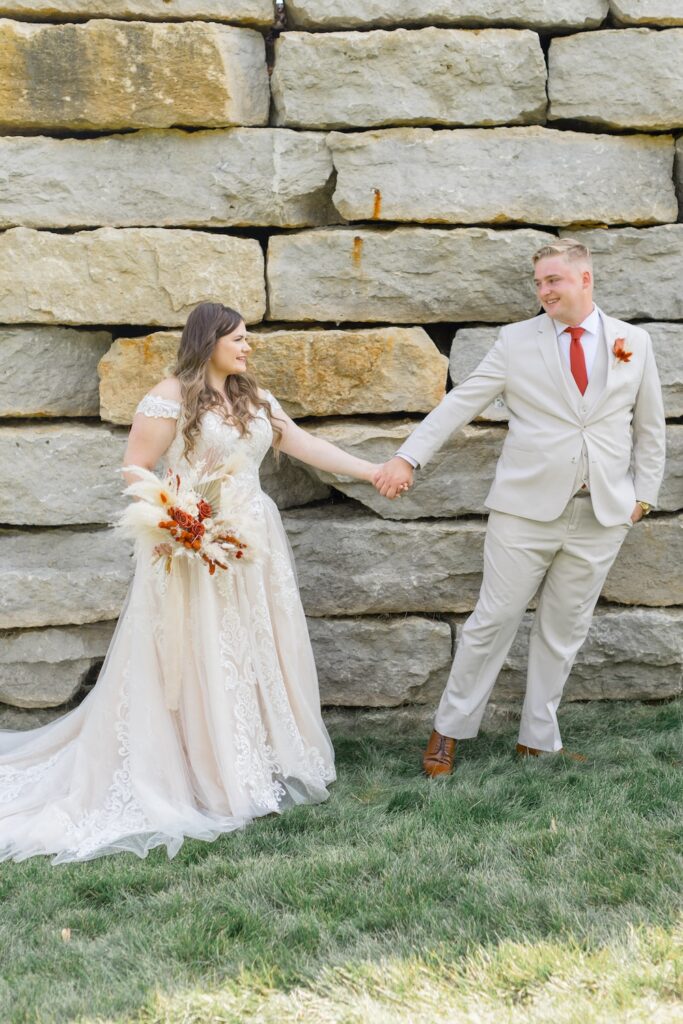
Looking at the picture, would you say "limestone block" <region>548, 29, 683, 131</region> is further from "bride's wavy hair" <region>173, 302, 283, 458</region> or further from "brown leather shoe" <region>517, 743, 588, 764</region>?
"brown leather shoe" <region>517, 743, 588, 764</region>

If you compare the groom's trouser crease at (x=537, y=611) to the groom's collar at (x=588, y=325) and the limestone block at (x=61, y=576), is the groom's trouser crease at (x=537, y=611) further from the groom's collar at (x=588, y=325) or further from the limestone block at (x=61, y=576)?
the limestone block at (x=61, y=576)

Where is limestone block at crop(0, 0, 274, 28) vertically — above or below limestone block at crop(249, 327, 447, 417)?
above

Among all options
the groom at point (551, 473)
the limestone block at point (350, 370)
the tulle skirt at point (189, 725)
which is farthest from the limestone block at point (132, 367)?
the groom at point (551, 473)

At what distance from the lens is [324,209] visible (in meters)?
4.46

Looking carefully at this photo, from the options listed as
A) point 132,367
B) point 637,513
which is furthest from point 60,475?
point 637,513

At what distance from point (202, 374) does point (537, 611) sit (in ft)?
5.64

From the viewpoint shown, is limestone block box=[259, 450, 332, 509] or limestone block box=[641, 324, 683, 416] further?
limestone block box=[259, 450, 332, 509]

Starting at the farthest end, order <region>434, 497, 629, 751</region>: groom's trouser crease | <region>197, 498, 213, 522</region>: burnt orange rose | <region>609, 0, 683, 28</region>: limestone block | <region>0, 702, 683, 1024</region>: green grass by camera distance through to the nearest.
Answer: <region>609, 0, 683, 28</region>: limestone block < <region>434, 497, 629, 751</region>: groom's trouser crease < <region>197, 498, 213, 522</region>: burnt orange rose < <region>0, 702, 683, 1024</region>: green grass

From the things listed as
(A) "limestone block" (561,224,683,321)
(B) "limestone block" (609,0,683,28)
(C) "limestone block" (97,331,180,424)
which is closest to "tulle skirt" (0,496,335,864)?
(C) "limestone block" (97,331,180,424)

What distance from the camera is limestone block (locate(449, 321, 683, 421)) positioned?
4449mm

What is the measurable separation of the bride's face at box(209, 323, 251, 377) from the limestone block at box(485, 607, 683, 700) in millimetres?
1635

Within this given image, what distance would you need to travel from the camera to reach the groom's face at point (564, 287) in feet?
12.7

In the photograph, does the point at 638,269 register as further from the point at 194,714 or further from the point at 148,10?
the point at 194,714

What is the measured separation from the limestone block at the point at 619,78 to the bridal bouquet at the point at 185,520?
7.54 ft
